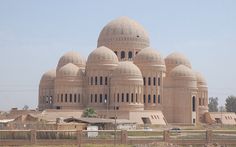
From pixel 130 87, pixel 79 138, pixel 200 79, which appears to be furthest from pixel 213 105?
pixel 79 138

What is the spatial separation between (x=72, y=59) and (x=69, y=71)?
7.94m

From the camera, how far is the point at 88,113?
71500 mm

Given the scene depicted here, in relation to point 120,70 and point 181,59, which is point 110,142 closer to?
point 120,70

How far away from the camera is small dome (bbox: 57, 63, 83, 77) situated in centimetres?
8075

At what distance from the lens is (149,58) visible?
82.6 meters

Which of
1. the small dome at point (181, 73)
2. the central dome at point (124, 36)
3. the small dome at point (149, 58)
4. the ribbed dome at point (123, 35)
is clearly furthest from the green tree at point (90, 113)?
the ribbed dome at point (123, 35)

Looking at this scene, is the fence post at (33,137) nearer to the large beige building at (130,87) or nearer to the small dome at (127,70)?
the large beige building at (130,87)

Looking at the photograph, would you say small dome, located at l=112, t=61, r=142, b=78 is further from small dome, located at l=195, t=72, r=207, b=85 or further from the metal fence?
the metal fence

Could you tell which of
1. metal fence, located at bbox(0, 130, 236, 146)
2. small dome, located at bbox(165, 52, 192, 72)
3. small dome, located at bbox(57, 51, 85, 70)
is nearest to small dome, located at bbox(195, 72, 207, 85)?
small dome, located at bbox(165, 52, 192, 72)

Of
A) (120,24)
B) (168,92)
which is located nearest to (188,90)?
(168,92)

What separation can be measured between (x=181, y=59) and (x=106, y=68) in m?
17.8

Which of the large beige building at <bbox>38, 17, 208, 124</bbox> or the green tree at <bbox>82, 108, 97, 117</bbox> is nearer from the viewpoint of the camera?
the green tree at <bbox>82, 108, 97, 117</bbox>

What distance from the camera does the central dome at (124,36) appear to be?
88188 mm

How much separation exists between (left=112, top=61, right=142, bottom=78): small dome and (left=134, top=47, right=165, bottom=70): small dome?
4504 millimetres
